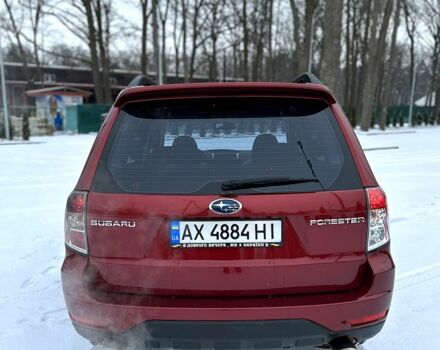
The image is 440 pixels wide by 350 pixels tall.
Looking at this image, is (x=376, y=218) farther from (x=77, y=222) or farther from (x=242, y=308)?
(x=77, y=222)

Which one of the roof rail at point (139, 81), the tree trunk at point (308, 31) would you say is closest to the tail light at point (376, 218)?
the roof rail at point (139, 81)

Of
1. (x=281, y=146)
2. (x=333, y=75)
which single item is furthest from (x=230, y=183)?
(x=333, y=75)

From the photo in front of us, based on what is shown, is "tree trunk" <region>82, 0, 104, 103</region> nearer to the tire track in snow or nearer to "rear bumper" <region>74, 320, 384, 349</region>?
the tire track in snow

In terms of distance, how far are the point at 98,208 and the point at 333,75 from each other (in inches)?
584

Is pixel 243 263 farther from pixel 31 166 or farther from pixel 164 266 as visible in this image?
pixel 31 166

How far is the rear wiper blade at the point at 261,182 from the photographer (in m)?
2.22

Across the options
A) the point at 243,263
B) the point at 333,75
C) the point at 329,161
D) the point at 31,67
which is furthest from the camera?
the point at 31,67

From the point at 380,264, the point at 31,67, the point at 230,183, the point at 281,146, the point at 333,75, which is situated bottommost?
the point at 380,264

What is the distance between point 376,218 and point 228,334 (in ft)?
3.17

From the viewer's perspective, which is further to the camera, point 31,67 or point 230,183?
point 31,67

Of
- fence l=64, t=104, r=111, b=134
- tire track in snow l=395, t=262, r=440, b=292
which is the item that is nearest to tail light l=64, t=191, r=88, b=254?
tire track in snow l=395, t=262, r=440, b=292

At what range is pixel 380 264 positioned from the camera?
2.33 metres

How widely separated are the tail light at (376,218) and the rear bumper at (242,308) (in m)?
0.07

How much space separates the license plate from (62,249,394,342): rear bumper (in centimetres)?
29
